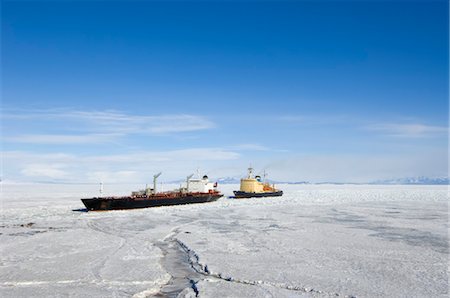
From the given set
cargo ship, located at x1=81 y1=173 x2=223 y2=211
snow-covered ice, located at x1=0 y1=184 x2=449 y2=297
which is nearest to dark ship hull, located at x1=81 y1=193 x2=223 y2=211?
cargo ship, located at x1=81 y1=173 x2=223 y2=211

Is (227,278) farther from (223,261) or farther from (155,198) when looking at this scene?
(155,198)

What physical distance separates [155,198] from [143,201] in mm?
1733

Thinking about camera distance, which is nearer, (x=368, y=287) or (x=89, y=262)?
(x=368, y=287)

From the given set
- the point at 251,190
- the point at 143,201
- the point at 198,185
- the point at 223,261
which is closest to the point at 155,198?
the point at 143,201

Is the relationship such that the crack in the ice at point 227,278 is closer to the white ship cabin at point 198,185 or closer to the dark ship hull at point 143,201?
the dark ship hull at point 143,201

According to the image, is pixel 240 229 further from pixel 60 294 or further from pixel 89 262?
pixel 60 294

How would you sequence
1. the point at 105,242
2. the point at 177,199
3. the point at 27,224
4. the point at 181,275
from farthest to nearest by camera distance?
the point at 177,199, the point at 27,224, the point at 105,242, the point at 181,275

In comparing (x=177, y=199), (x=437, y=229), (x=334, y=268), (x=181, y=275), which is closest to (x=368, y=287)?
(x=334, y=268)

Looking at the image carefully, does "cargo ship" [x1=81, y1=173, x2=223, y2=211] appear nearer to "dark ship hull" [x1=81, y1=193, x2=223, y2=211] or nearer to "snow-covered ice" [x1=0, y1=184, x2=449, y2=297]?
"dark ship hull" [x1=81, y1=193, x2=223, y2=211]

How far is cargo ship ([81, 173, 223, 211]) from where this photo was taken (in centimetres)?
3219

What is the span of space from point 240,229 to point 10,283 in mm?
12428

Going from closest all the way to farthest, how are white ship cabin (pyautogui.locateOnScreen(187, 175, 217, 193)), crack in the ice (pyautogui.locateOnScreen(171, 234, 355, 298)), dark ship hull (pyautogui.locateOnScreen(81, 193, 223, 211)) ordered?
crack in the ice (pyautogui.locateOnScreen(171, 234, 355, 298)) → dark ship hull (pyautogui.locateOnScreen(81, 193, 223, 211)) → white ship cabin (pyautogui.locateOnScreen(187, 175, 217, 193))

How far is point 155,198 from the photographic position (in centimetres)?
3681

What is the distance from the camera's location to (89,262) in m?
12.0
